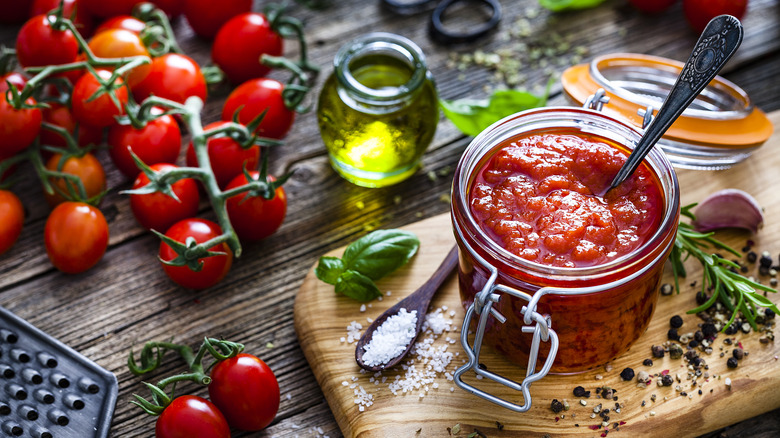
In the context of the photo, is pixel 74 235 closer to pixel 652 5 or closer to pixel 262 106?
pixel 262 106

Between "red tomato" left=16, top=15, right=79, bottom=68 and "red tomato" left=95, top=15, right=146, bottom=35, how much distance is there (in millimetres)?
159

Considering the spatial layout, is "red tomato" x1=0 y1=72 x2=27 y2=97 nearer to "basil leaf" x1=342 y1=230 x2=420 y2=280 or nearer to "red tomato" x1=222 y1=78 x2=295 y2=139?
"red tomato" x1=222 y1=78 x2=295 y2=139

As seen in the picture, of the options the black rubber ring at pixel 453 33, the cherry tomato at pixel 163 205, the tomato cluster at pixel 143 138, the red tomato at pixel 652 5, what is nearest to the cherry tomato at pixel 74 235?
the tomato cluster at pixel 143 138

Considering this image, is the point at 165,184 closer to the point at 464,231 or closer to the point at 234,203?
the point at 234,203

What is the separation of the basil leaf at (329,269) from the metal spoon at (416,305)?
17 centimetres

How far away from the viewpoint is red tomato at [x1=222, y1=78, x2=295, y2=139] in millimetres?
2268

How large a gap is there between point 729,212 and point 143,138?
5.51 feet

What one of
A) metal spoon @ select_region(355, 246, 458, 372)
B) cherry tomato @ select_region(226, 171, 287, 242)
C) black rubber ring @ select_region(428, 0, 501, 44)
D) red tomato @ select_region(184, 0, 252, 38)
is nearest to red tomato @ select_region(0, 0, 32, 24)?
red tomato @ select_region(184, 0, 252, 38)

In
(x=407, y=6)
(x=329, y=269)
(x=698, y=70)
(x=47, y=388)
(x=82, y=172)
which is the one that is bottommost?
(x=47, y=388)

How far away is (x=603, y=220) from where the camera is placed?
63.1 inches

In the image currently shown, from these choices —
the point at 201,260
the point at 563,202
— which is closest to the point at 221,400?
the point at 201,260

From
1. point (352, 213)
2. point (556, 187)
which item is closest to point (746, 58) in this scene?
point (556, 187)

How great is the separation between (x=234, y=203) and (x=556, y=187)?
2.98 feet

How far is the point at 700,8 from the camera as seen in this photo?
8.34 feet
